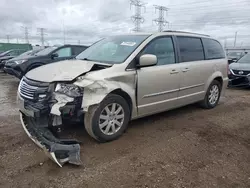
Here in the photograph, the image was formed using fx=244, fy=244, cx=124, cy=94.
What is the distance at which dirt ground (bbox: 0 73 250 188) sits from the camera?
2781 mm

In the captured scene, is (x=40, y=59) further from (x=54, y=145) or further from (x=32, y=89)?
(x=54, y=145)

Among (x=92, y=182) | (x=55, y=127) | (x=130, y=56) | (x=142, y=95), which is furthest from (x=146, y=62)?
(x=92, y=182)

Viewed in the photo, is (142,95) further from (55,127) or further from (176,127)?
(55,127)

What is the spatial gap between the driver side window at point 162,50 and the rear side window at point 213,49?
1354 mm

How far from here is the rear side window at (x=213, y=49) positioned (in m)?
5.61

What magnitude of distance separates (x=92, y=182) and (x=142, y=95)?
70.2 inches

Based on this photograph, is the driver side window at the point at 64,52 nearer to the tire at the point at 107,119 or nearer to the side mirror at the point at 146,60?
the side mirror at the point at 146,60

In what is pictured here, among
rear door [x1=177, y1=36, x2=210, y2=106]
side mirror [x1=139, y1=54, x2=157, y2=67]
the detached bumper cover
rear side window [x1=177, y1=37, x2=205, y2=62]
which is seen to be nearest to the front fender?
side mirror [x1=139, y1=54, x2=157, y2=67]

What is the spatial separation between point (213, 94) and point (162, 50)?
2.21 metres

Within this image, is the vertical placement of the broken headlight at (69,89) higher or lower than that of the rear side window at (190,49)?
lower

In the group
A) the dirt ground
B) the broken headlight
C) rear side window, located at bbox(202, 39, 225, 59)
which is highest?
rear side window, located at bbox(202, 39, 225, 59)

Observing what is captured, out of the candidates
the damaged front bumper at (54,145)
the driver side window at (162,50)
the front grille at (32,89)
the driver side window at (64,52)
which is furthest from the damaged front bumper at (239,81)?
the front grille at (32,89)

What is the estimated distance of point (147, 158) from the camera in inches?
130

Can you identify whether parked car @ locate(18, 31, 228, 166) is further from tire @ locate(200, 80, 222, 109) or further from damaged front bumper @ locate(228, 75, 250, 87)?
damaged front bumper @ locate(228, 75, 250, 87)
